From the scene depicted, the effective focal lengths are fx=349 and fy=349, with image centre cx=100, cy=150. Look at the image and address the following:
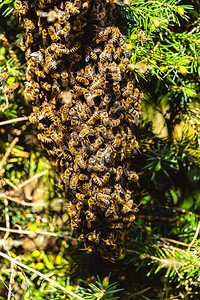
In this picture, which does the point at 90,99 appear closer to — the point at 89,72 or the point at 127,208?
the point at 89,72

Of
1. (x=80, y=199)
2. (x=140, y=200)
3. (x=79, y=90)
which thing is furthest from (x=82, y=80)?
(x=140, y=200)

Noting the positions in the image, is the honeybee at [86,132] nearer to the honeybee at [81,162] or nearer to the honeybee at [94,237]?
the honeybee at [81,162]

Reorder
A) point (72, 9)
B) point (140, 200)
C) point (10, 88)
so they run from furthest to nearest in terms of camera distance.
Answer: point (140, 200) → point (10, 88) → point (72, 9)

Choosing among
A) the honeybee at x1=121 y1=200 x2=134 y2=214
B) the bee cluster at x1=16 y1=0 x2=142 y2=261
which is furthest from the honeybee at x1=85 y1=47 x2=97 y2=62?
the honeybee at x1=121 y1=200 x2=134 y2=214

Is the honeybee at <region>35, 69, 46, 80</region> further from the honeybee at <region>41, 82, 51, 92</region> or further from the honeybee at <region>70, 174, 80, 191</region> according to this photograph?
the honeybee at <region>70, 174, 80, 191</region>

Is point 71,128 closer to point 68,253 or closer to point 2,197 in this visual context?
point 2,197

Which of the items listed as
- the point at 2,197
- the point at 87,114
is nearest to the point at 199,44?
→ the point at 87,114

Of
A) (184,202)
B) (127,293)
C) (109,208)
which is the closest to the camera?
(109,208)

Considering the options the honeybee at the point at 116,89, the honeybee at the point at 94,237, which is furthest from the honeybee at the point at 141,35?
the honeybee at the point at 94,237
